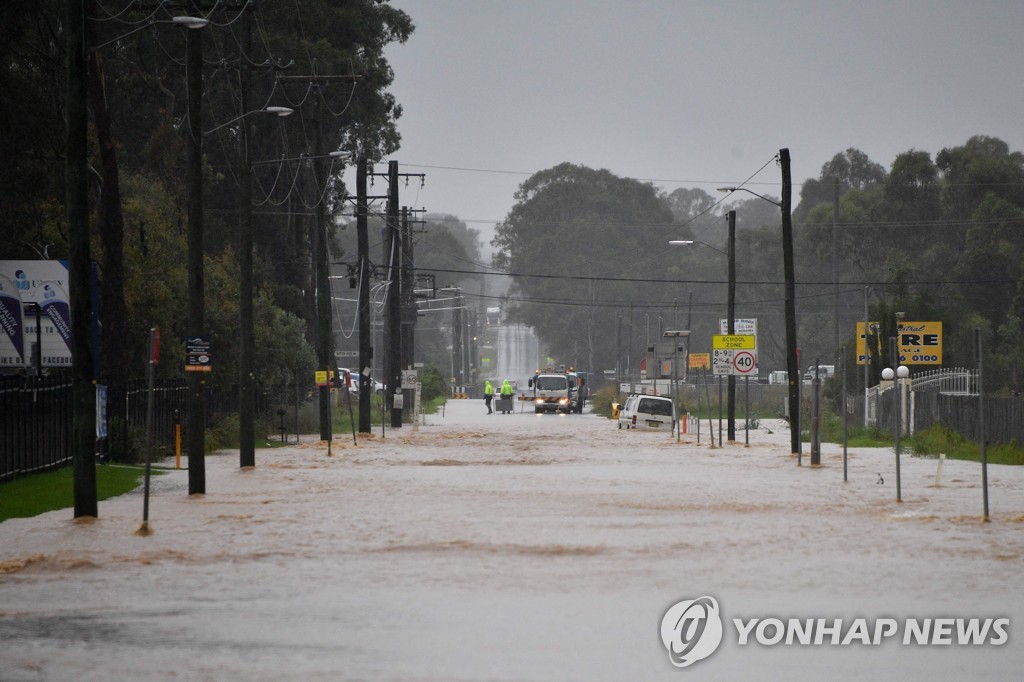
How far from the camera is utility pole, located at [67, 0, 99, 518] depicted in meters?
21.3

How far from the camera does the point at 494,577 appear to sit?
15.0 metres

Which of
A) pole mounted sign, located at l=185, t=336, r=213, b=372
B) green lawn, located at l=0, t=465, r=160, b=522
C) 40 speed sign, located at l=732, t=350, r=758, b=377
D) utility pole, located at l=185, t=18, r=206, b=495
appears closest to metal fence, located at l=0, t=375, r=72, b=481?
green lawn, located at l=0, t=465, r=160, b=522

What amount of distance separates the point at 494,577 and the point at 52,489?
14228mm

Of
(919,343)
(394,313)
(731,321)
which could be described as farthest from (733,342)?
(394,313)

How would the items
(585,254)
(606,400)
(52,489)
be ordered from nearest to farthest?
1. (52,489)
2. (606,400)
3. (585,254)

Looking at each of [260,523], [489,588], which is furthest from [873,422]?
[489,588]

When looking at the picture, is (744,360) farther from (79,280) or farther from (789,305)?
(79,280)

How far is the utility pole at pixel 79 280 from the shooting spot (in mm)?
21312

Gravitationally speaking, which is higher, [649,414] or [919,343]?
[919,343]

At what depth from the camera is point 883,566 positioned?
15773 mm

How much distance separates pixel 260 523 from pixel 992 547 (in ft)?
30.5

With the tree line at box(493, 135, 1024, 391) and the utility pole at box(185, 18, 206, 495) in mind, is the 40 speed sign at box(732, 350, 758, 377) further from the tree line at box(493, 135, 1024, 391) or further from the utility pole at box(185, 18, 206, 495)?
the utility pole at box(185, 18, 206, 495)

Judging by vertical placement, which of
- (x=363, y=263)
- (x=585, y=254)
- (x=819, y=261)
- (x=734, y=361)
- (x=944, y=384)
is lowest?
(x=944, y=384)

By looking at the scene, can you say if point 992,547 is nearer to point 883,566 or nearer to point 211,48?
point 883,566
